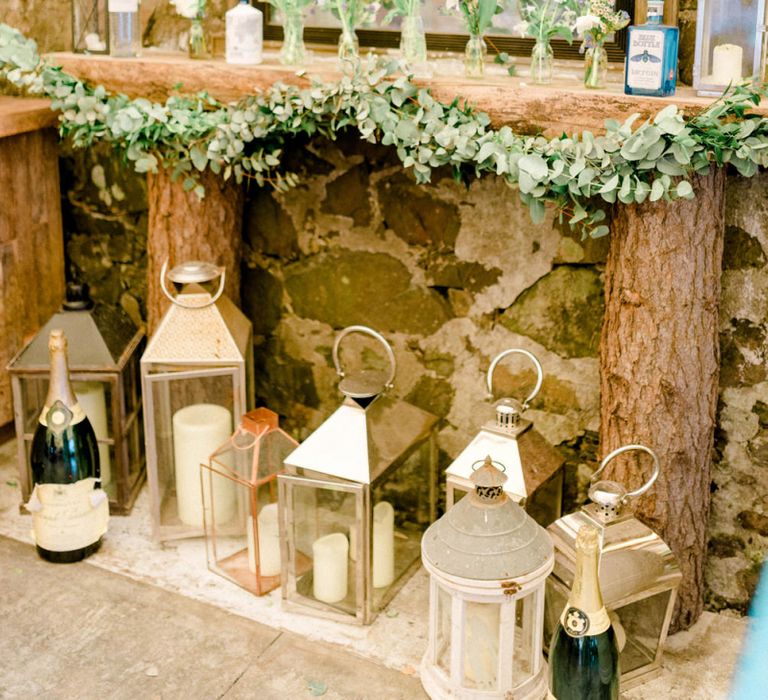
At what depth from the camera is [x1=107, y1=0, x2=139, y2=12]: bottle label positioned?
2.41 m

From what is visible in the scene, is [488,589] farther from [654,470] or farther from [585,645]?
[654,470]

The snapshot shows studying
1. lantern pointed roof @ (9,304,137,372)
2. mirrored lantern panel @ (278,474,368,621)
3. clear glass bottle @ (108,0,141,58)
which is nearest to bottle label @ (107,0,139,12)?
clear glass bottle @ (108,0,141,58)

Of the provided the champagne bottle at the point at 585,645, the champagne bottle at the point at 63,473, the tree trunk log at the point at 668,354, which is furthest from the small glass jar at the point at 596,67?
the champagne bottle at the point at 63,473

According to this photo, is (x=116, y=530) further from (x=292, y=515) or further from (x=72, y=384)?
(x=292, y=515)

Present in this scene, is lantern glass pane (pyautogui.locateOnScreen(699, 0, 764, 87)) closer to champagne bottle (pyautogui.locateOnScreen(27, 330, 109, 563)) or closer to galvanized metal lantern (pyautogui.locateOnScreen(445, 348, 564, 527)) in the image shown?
galvanized metal lantern (pyautogui.locateOnScreen(445, 348, 564, 527))

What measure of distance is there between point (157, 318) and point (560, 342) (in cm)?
101

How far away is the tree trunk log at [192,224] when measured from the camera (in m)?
2.48

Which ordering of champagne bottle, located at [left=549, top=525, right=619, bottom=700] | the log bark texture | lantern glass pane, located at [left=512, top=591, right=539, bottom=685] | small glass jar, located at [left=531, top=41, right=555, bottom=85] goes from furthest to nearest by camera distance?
the log bark texture, small glass jar, located at [left=531, top=41, right=555, bottom=85], lantern glass pane, located at [left=512, top=591, right=539, bottom=685], champagne bottle, located at [left=549, top=525, right=619, bottom=700]

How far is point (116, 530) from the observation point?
2.53m

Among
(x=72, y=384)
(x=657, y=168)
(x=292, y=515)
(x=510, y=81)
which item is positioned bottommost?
(x=292, y=515)

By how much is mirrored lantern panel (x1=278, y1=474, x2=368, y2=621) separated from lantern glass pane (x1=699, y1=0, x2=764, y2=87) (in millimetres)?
1072

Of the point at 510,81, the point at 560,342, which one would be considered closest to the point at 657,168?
the point at 510,81

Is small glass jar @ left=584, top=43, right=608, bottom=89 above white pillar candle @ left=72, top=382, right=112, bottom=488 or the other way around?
above

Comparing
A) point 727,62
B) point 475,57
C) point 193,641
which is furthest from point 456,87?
point 193,641
